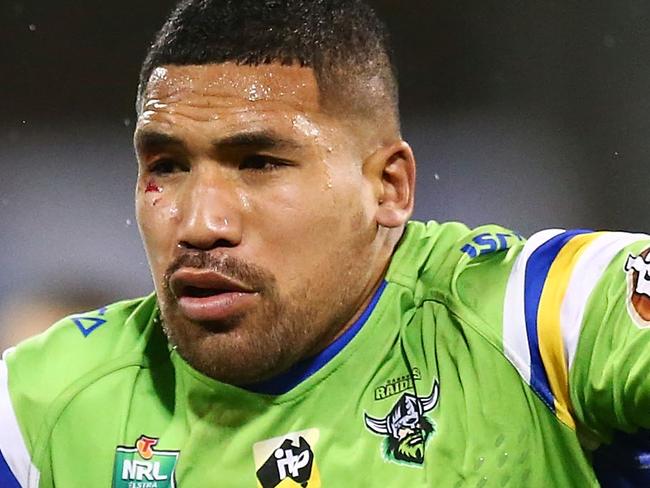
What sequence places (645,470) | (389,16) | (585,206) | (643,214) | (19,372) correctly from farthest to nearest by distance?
1. (389,16)
2. (585,206)
3. (643,214)
4. (19,372)
5. (645,470)

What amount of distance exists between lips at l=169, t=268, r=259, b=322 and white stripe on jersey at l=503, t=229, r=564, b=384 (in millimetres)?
191

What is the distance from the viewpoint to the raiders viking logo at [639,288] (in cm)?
76

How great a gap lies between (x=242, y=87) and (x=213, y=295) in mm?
164

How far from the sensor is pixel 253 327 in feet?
2.87

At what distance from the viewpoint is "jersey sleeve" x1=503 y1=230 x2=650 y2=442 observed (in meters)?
0.76

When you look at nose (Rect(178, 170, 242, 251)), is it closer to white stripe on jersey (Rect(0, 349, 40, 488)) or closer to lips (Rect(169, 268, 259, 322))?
lips (Rect(169, 268, 259, 322))

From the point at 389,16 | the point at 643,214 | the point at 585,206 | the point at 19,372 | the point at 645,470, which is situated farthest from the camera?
the point at 389,16

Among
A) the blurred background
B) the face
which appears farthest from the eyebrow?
the blurred background

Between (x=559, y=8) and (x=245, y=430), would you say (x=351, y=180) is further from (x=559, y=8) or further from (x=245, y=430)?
(x=559, y=8)

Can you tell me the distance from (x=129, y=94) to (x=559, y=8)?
2.65 feet

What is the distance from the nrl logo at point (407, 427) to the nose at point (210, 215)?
185 millimetres

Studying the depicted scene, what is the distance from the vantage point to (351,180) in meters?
0.92

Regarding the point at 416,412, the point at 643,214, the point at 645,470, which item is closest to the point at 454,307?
the point at 416,412

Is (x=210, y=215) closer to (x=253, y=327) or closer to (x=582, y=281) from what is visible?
(x=253, y=327)
